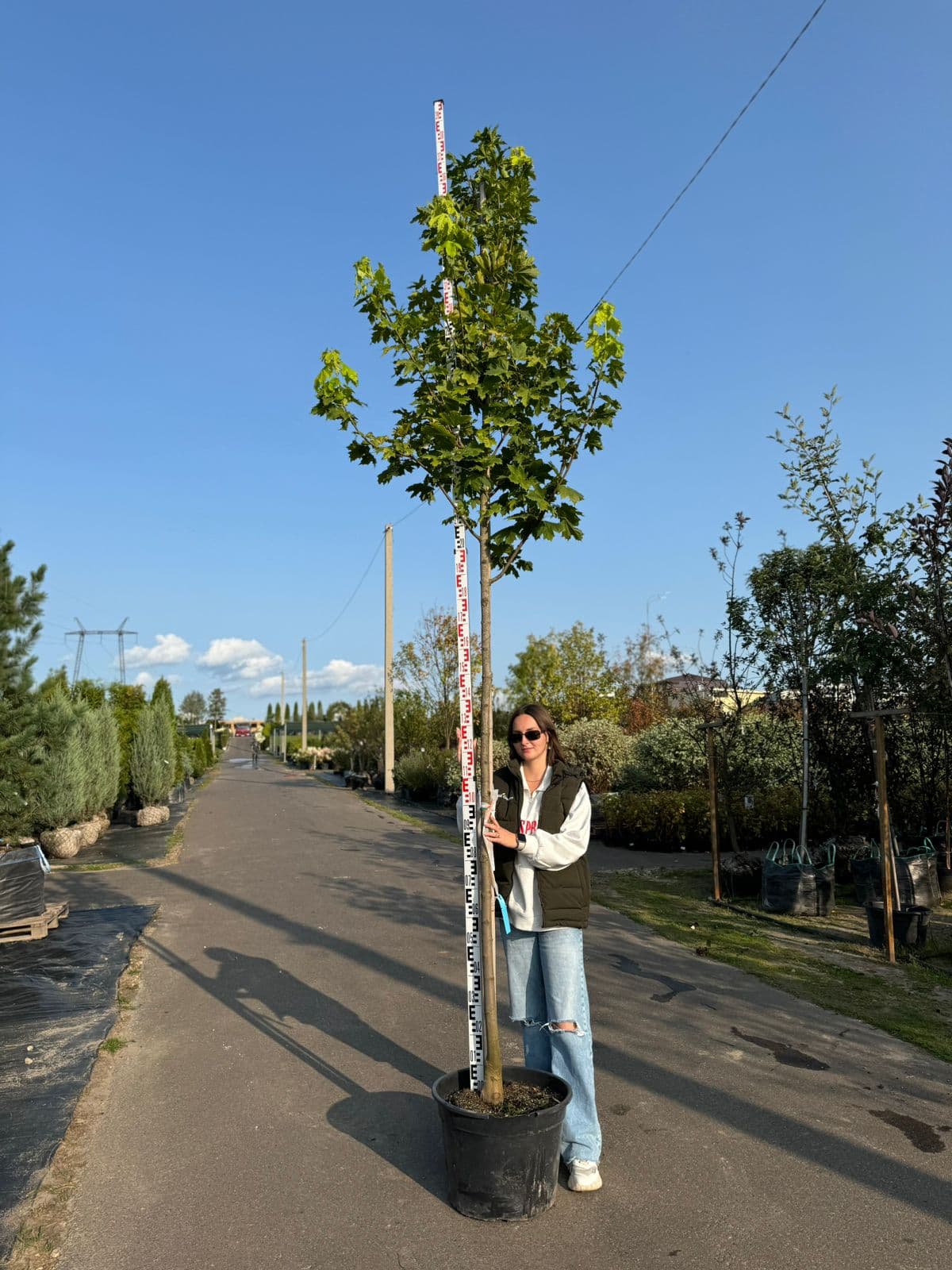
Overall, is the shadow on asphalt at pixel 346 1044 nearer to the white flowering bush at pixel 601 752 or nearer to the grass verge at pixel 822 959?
the grass verge at pixel 822 959

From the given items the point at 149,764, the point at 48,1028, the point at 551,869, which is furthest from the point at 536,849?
the point at 149,764

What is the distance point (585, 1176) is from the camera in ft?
12.3

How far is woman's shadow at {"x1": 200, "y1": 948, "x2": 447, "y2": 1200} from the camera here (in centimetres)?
414

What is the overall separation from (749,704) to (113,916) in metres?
7.30

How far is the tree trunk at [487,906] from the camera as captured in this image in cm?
370

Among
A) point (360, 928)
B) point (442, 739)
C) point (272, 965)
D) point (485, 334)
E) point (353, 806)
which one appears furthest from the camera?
point (442, 739)

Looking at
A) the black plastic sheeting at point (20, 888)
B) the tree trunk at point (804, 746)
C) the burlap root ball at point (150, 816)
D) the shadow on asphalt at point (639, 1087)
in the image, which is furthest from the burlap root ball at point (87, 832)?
the tree trunk at point (804, 746)

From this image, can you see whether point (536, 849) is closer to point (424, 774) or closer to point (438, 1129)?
point (438, 1129)

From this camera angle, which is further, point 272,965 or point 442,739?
point 442,739

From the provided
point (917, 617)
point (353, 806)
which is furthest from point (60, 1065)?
point (353, 806)

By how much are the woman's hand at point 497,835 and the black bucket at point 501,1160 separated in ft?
3.17

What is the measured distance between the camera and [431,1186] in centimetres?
380

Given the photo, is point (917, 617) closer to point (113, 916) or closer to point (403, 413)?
point (403, 413)

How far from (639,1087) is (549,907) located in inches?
67.7
